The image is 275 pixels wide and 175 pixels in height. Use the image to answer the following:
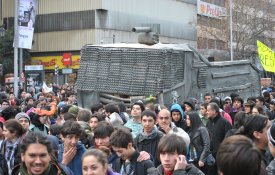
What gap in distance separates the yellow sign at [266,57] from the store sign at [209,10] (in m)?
37.9

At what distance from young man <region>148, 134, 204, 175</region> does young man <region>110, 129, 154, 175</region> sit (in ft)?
2.32

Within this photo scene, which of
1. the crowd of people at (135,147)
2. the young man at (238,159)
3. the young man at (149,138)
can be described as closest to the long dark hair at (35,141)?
the crowd of people at (135,147)

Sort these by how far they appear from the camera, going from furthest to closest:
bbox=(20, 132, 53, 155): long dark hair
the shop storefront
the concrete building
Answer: the shop storefront < the concrete building < bbox=(20, 132, 53, 155): long dark hair

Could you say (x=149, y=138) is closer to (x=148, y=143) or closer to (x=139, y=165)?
(x=148, y=143)

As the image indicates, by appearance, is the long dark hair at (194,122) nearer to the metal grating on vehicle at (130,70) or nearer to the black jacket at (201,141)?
the black jacket at (201,141)

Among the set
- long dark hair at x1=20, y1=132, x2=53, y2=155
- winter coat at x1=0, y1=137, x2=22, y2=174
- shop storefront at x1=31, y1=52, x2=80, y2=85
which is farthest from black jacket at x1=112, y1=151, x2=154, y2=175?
shop storefront at x1=31, y1=52, x2=80, y2=85

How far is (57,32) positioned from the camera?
4634 centimetres

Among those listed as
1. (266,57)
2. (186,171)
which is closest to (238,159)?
(186,171)

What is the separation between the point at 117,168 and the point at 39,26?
42.7 m

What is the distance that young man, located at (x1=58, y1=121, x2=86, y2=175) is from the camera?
6.19m

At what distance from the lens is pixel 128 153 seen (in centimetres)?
585

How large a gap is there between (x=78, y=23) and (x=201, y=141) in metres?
37.1

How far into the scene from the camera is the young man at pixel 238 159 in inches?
126

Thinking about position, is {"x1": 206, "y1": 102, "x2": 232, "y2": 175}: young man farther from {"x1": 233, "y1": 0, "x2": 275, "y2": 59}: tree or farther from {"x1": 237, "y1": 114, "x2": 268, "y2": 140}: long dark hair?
{"x1": 233, "y1": 0, "x2": 275, "y2": 59}: tree
